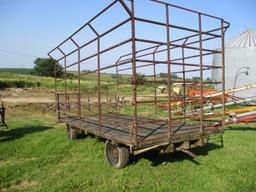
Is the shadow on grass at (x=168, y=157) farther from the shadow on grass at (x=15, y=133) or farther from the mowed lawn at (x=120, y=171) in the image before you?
the shadow on grass at (x=15, y=133)

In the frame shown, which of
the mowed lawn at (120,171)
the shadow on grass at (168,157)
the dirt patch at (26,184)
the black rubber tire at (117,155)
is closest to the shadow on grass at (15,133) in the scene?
the mowed lawn at (120,171)

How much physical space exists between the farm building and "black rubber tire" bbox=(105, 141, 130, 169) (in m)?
13.3

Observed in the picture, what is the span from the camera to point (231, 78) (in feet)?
55.5

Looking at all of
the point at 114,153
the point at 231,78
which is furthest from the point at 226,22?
the point at 231,78

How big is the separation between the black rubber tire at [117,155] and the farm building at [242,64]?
13.3 m

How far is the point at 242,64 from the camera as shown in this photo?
16.4 metres

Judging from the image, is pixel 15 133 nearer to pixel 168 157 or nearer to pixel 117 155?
pixel 117 155

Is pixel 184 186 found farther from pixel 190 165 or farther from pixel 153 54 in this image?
pixel 153 54

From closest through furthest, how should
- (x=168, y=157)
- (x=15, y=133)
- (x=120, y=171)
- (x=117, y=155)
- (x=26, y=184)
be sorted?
1. (x=26, y=184)
2. (x=120, y=171)
3. (x=117, y=155)
4. (x=168, y=157)
5. (x=15, y=133)

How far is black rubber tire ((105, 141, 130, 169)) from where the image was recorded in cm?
508

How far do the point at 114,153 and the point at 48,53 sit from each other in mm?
5270

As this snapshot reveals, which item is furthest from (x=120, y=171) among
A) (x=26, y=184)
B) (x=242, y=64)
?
(x=242, y=64)

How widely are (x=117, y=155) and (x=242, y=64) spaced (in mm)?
13920

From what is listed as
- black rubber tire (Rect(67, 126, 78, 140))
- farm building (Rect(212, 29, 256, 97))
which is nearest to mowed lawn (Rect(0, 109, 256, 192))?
black rubber tire (Rect(67, 126, 78, 140))
